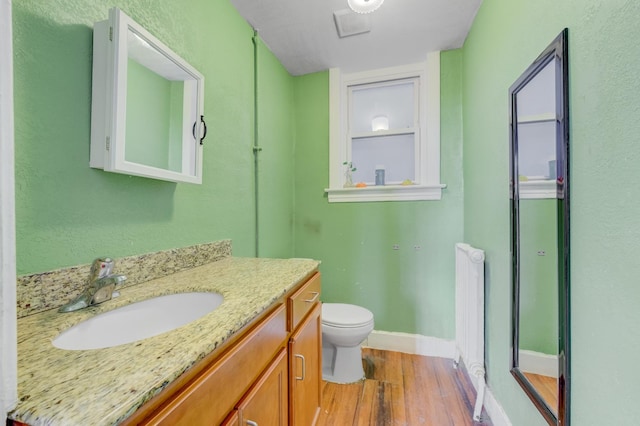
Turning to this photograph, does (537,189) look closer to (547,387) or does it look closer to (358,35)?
(547,387)

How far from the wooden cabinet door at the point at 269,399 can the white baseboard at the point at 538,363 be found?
0.92 metres

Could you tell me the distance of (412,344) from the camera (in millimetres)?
2100

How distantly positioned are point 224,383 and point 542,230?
118 centimetres

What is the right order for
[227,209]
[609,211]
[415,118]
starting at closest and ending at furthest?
[609,211], [227,209], [415,118]

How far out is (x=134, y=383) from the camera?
16.0 inches

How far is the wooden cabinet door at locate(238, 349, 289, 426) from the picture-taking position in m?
0.70

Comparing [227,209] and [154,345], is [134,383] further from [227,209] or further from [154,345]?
[227,209]

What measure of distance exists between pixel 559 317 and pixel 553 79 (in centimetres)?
81

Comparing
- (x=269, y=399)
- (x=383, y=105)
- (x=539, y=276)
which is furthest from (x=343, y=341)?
(x=383, y=105)

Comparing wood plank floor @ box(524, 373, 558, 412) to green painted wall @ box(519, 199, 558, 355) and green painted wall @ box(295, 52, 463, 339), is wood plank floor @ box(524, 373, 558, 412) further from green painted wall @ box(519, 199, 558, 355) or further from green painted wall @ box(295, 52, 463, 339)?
green painted wall @ box(295, 52, 463, 339)

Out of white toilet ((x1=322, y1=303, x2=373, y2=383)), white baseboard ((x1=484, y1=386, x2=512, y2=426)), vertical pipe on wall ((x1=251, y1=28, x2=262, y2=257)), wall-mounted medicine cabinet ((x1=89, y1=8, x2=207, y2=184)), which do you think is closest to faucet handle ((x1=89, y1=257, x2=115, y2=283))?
wall-mounted medicine cabinet ((x1=89, y1=8, x2=207, y2=184))

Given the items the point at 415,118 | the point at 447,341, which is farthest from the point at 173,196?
the point at 447,341

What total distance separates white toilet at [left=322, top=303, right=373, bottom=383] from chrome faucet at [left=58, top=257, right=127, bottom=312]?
126 centimetres

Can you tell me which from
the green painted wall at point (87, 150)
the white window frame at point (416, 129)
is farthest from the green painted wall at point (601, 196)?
the green painted wall at point (87, 150)
